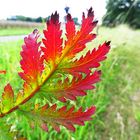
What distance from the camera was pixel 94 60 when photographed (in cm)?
35

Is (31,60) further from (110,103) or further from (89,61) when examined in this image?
(110,103)

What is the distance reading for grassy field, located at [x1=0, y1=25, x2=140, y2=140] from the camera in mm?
2838

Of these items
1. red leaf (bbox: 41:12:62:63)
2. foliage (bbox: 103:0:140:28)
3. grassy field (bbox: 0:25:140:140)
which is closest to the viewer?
red leaf (bbox: 41:12:62:63)

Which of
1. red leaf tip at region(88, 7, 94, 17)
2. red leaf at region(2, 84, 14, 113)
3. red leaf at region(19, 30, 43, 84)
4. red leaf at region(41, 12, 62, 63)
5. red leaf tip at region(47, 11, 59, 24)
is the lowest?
red leaf at region(2, 84, 14, 113)

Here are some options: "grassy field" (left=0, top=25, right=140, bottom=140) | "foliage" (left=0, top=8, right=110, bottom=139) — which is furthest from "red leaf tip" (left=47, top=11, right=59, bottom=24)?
"grassy field" (left=0, top=25, right=140, bottom=140)

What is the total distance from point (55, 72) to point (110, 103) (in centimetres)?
319

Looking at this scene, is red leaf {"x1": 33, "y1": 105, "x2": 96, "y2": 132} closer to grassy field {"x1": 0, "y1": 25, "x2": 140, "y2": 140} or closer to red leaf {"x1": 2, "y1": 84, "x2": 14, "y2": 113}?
red leaf {"x1": 2, "y1": 84, "x2": 14, "y2": 113}

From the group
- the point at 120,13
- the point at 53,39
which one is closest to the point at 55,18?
the point at 53,39

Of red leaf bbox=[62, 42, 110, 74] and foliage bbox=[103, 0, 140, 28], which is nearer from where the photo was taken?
red leaf bbox=[62, 42, 110, 74]

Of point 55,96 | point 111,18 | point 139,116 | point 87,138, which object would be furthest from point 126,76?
point 111,18

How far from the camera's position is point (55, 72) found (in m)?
0.35

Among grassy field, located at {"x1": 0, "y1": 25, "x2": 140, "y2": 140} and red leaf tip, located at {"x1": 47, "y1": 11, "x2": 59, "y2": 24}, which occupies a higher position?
red leaf tip, located at {"x1": 47, "y1": 11, "x2": 59, "y2": 24}

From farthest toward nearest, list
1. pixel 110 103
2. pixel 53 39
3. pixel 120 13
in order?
1. pixel 120 13
2. pixel 110 103
3. pixel 53 39

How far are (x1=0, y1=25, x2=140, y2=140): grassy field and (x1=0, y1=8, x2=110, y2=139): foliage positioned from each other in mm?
2177
